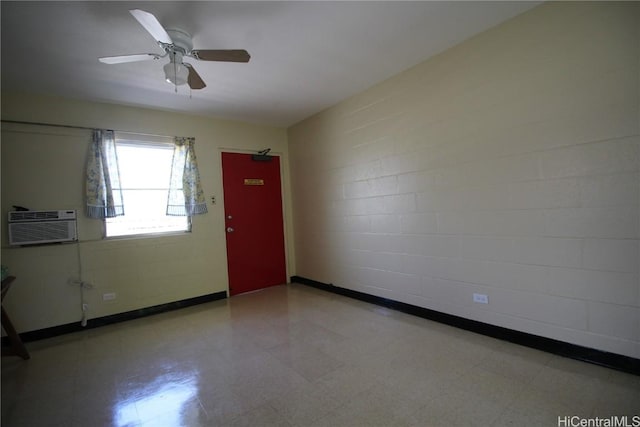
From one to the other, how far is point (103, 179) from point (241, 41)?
240 centimetres

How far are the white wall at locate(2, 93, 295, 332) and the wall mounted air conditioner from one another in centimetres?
9

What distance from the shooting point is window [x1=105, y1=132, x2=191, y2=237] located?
3.58 meters

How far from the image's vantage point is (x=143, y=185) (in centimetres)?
371

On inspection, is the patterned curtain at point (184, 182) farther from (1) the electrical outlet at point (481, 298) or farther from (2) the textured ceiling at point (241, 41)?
(1) the electrical outlet at point (481, 298)

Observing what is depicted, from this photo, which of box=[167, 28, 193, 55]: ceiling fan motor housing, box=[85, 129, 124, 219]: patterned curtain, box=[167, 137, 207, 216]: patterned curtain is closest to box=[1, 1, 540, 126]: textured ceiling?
box=[167, 28, 193, 55]: ceiling fan motor housing

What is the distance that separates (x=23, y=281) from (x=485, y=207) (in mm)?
4746

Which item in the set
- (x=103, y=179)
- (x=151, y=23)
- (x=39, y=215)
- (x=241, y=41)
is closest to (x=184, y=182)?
(x=103, y=179)

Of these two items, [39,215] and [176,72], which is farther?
[39,215]

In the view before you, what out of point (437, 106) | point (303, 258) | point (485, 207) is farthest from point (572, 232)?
point (303, 258)

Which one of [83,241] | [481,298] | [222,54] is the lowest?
[481,298]

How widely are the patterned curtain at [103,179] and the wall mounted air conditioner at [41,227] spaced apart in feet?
0.74

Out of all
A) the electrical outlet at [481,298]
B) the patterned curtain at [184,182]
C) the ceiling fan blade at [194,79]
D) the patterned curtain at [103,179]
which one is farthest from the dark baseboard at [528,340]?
the patterned curtain at [103,179]

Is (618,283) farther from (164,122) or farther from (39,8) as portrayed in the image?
(164,122)

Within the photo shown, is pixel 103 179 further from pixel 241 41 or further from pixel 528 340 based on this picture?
pixel 528 340
